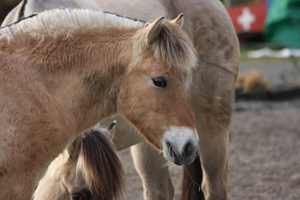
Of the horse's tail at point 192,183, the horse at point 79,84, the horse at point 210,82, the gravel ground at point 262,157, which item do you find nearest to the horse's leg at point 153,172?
the horse at point 210,82

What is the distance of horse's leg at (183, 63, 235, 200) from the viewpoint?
3746 millimetres

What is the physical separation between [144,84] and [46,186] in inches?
46.0

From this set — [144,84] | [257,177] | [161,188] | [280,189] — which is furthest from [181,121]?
[257,177]

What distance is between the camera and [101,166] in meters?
2.78

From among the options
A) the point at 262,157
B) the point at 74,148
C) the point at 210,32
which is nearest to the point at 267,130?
the point at 262,157

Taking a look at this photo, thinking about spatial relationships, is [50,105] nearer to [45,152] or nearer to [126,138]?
[45,152]

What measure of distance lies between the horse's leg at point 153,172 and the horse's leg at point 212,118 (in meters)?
0.42

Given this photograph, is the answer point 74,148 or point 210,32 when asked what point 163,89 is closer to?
point 74,148

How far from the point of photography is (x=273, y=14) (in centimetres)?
1520

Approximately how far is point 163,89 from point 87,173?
0.87 meters

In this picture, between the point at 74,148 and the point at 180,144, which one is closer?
the point at 180,144

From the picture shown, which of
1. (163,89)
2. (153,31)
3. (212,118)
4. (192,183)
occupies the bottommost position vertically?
(192,183)

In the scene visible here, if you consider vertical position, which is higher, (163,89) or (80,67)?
(80,67)

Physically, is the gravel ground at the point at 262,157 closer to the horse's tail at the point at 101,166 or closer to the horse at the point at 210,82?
the horse at the point at 210,82
